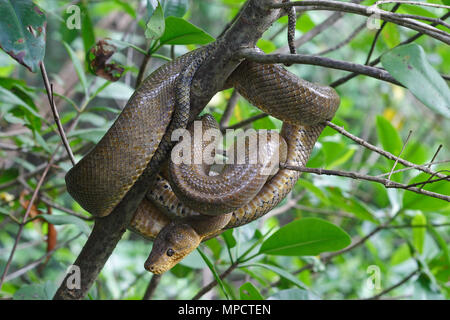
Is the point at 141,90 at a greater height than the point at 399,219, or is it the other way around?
the point at 141,90

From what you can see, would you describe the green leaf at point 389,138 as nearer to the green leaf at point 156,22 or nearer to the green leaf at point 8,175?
the green leaf at point 156,22

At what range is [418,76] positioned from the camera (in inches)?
42.7

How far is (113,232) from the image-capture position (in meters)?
1.72

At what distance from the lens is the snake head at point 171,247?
5.84 feet

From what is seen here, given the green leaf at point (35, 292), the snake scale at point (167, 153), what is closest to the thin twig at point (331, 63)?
the snake scale at point (167, 153)

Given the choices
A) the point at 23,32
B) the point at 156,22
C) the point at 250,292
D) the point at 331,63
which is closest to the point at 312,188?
the point at 250,292

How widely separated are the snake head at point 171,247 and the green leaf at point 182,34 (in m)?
0.79

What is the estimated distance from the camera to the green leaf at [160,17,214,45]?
183 cm

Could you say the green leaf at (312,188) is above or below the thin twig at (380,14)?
below

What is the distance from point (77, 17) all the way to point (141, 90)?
28.4 inches

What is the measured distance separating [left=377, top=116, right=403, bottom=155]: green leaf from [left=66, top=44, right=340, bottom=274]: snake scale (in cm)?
93

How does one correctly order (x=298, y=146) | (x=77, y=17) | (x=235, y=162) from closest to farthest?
(x=235, y=162)
(x=298, y=146)
(x=77, y=17)
